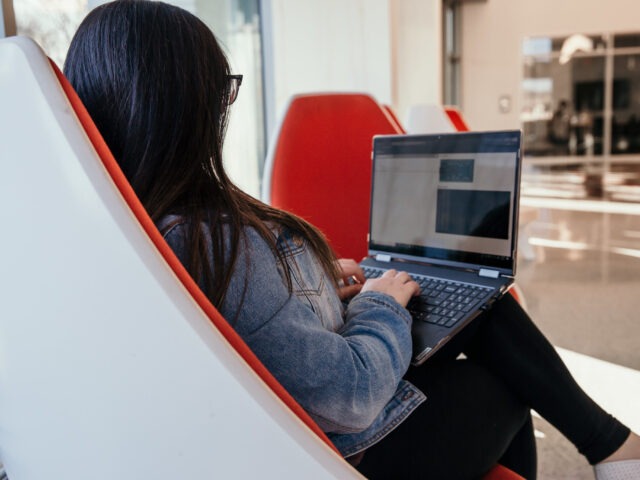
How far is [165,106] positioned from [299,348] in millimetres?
303

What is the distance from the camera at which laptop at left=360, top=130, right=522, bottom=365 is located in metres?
1.16

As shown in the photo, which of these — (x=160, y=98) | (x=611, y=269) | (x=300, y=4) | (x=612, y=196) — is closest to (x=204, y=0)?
(x=300, y=4)

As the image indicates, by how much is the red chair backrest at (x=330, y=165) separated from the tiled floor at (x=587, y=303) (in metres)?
0.84

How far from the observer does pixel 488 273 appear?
1.25 meters

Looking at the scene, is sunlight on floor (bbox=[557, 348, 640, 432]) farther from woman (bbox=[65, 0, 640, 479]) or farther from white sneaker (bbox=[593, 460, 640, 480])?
woman (bbox=[65, 0, 640, 479])

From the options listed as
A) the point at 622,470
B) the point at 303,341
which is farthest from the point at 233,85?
the point at 622,470

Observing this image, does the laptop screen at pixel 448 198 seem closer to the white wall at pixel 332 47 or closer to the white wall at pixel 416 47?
the white wall at pixel 332 47

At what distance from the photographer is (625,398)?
216 cm

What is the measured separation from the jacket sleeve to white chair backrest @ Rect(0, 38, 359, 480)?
20 centimetres

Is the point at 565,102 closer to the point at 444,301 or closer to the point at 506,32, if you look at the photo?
the point at 506,32

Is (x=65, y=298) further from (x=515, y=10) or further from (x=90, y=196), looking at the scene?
(x=515, y=10)

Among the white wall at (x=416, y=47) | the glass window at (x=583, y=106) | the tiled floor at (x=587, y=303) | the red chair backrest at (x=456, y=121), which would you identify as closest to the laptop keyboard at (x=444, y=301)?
the tiled floor at (x=587, y=303)

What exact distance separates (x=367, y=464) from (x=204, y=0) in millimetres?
2503

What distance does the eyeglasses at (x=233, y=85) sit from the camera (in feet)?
2.59
